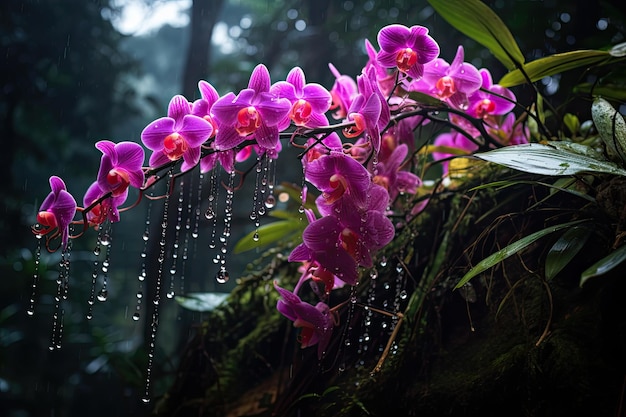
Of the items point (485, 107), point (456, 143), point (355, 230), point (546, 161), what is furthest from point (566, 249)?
point (456, 143)

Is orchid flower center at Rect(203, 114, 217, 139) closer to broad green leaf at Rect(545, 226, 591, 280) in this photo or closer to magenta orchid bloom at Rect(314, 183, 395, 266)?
magenta orchid bloom at Rect(314, 183, 395, 266)

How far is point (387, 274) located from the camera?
0.79 m

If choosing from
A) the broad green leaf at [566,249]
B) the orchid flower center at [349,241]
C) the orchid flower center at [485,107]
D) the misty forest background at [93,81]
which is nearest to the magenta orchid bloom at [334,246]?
the orchid flower center at [349,241]

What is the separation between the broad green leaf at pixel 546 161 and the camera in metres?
0.45

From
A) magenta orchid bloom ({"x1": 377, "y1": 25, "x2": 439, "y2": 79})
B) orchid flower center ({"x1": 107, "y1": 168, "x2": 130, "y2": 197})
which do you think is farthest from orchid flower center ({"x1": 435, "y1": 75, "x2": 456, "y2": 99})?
orchid flower center ({"x1": 107, "y1": 168, "x2": 130, "y2": 197})

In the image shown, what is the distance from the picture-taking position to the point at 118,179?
523mm

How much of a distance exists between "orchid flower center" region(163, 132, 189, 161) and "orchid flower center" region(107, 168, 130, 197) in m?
0.05

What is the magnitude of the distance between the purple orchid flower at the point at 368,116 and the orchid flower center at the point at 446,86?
0.63 ft

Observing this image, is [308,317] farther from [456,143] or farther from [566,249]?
[456,143]

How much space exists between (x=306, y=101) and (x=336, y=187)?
Answer: 10cm

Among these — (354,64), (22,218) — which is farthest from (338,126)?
(22,218)

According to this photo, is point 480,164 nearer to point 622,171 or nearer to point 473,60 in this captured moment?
point 622,171

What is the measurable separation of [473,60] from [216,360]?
42.8 inches

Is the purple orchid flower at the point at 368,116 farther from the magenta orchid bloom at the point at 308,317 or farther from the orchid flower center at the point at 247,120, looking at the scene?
the magenta orchid bloom at the point at 308,317
